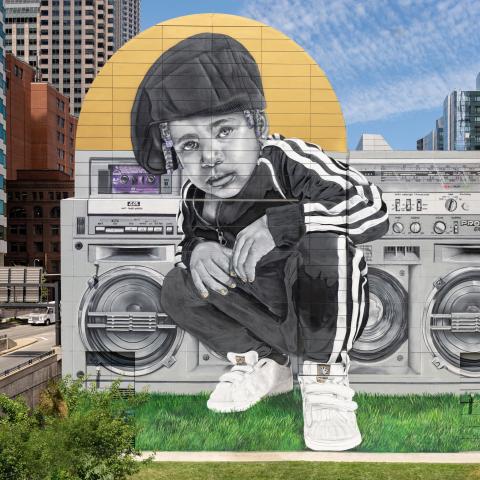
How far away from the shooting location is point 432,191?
63.4 ft

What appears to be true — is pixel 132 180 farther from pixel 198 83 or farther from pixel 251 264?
pixel 251 264

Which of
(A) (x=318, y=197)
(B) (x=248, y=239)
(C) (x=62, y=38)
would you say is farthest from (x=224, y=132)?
(C) (x=62, y=38)

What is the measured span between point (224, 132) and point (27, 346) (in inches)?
736

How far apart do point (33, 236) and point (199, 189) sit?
56205mm

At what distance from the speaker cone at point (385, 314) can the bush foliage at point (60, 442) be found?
9.84 metres

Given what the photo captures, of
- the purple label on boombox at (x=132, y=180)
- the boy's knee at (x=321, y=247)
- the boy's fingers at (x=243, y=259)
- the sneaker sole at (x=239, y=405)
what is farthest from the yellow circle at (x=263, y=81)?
the sneaker sole at (x=239, y=405)

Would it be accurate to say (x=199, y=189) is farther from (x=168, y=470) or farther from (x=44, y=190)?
(x=44, y=190)

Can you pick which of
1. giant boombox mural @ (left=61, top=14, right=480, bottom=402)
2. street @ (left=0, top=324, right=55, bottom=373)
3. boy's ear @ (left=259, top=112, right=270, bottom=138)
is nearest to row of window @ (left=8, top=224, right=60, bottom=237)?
street @ (left=0, top=324, right=55, bottom=373)

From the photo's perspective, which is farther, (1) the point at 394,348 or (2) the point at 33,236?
(2) the point at 33,236

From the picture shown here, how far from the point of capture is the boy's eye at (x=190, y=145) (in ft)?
62.6

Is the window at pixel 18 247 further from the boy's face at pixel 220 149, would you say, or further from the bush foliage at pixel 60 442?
the bush foliage at pixel 60 442

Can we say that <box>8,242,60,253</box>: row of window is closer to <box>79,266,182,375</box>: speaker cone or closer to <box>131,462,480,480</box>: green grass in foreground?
<box>79,266,182,375</box>: speaker cone

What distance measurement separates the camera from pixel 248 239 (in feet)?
62.2

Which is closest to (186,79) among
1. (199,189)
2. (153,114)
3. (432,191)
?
(153,114)
